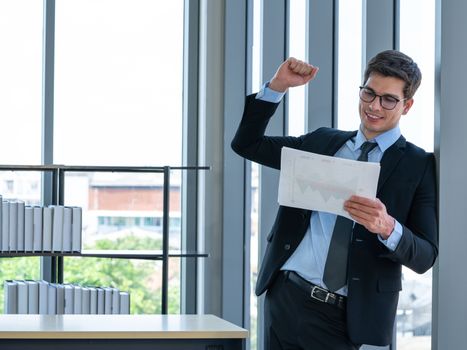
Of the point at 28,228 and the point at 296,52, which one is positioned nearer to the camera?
the point at 296,52

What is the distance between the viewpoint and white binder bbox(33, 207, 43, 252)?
5.25 m

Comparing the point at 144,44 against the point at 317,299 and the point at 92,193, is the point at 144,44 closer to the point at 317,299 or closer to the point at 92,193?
the point at 92,193

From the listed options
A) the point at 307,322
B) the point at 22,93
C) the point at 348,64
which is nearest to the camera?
the point at 307,322

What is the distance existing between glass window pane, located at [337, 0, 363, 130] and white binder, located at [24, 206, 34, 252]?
234cm

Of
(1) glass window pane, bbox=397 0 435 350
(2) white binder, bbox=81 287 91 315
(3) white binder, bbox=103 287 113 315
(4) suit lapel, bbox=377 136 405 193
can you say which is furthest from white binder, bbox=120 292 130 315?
(4) suit lapel, bbox=377 136 405 193

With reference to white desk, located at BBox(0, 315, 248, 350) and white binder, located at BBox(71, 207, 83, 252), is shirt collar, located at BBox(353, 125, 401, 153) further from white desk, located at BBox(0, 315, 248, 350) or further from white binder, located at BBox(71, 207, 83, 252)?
white binder, located at BBox(71, 207, 83, 252)

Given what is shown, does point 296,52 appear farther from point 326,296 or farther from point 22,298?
point 22,298

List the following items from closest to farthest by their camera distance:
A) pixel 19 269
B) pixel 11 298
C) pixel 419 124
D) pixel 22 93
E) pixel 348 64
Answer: pixel 419 124, pixel 348 64, pixel 11 298, pixel 19 269, pixel 22 93

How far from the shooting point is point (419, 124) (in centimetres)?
302

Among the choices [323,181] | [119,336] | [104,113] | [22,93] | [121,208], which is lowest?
[119,336]

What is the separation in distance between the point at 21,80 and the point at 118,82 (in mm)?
662

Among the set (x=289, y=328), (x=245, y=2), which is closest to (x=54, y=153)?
(x=245, y=2)

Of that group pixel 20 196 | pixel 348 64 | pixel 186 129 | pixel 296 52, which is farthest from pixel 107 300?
pixel 348 64

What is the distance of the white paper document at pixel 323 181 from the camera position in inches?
95.7
